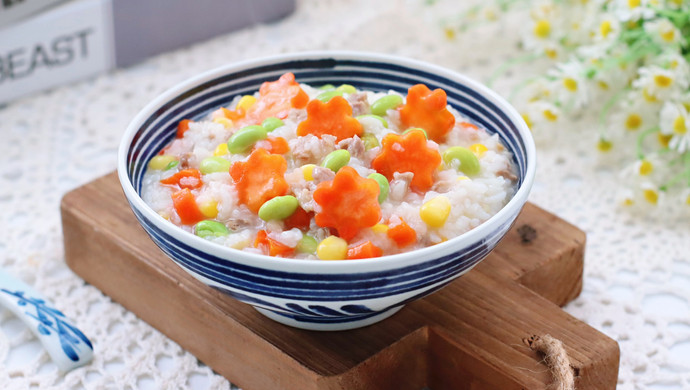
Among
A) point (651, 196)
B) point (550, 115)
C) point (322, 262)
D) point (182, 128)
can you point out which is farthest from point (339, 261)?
point (550, 115)

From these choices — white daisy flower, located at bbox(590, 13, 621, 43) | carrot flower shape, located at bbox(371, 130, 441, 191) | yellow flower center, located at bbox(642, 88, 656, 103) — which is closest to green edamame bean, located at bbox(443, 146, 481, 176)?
carrot flower shape, located at bbox(371, 130, 441, 191)

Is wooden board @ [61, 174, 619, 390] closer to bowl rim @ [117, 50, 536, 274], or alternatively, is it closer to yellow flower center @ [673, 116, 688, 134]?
bowl rim @ [117, 50, 536, 274]

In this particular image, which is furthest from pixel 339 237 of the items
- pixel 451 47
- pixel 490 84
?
pixel 451 47

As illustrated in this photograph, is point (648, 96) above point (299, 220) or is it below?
below

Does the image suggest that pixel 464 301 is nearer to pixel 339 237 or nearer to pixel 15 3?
pixel 339 237

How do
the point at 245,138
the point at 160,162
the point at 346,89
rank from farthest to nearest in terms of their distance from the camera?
the point at 346,89 → the point at 160,162 → the point at 245,138

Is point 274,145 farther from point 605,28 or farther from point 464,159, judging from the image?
point 605,28
